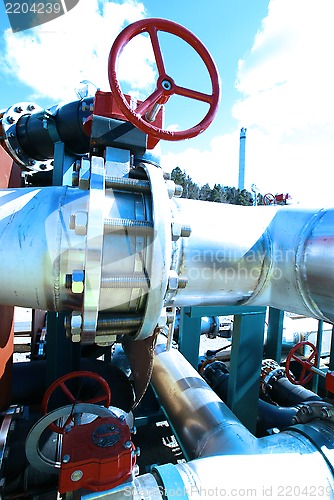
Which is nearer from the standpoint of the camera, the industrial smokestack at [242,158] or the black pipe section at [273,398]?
the black pipe section at [273,398]

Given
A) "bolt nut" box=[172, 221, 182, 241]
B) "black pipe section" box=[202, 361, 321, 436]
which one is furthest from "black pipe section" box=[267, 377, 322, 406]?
"bolt nut" box=[172, 221, 182, 241]

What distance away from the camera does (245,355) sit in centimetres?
147

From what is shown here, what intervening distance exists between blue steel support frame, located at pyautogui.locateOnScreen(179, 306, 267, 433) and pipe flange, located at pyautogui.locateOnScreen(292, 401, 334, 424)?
0.46m

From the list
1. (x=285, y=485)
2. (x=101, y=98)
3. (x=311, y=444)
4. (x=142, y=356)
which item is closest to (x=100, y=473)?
(x=142, y=356)

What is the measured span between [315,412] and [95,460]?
720mm

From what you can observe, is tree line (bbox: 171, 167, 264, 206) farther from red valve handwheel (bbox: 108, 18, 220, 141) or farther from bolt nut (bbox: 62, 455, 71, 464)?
bolt nut (bbox: 62, 455, 71, 464)

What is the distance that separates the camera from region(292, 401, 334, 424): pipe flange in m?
0.89

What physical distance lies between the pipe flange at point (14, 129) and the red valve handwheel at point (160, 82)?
0.80m

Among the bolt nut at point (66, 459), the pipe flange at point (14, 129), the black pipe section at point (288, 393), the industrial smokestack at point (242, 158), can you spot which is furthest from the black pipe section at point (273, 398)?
the industrial smokestack at point (242, 158)

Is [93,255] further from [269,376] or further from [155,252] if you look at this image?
[269,376]

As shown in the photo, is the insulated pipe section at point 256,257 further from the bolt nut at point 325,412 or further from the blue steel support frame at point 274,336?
the blue steel support frame at point 274,336

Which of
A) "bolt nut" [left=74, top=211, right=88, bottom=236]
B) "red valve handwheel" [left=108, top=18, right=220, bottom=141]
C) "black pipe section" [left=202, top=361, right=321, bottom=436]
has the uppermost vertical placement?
"red valve handwheel" [left=108, top=18, right=220, bottom=141]

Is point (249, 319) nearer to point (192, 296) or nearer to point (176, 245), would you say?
point (192, 296)

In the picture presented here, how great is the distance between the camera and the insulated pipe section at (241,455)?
0.69 metres
